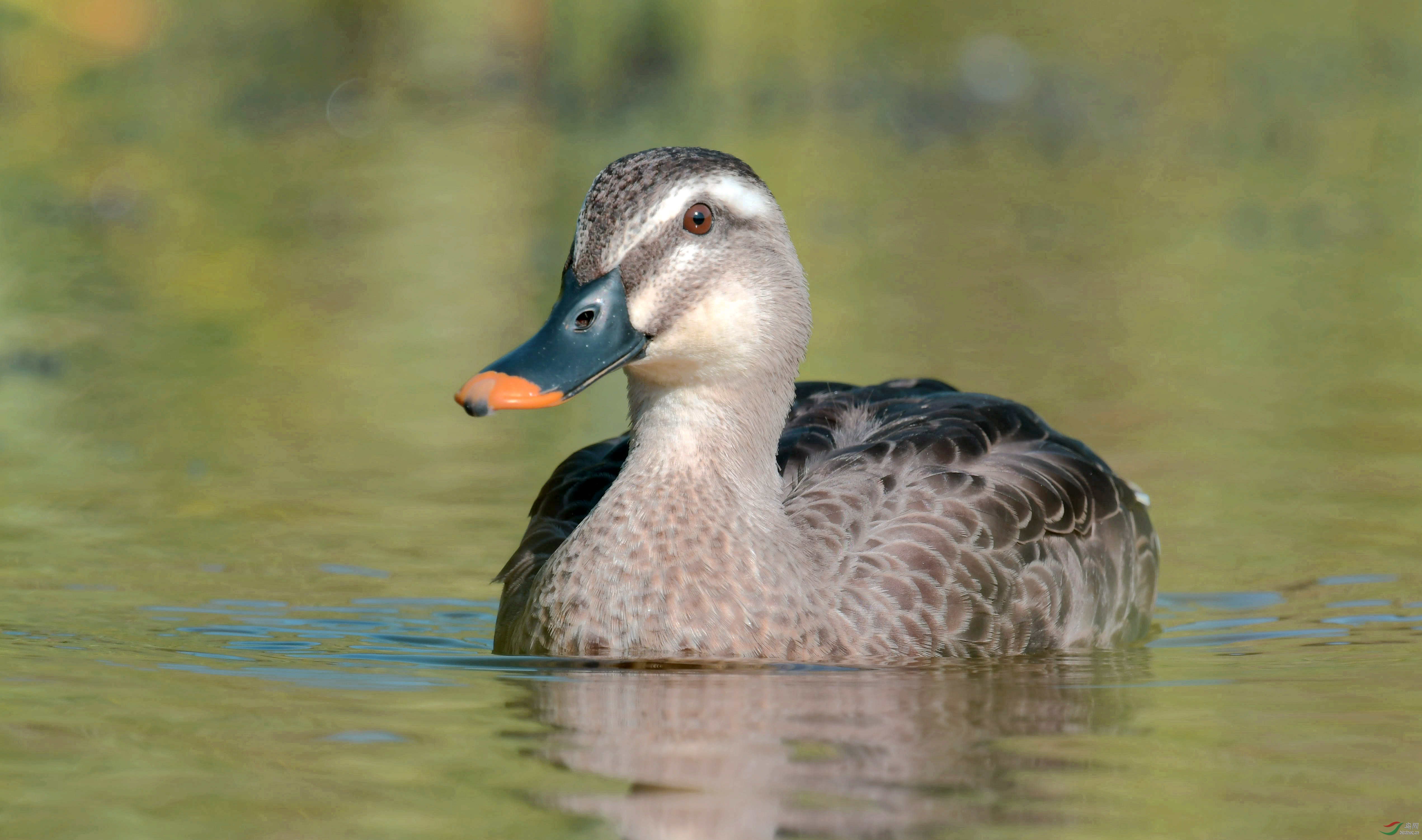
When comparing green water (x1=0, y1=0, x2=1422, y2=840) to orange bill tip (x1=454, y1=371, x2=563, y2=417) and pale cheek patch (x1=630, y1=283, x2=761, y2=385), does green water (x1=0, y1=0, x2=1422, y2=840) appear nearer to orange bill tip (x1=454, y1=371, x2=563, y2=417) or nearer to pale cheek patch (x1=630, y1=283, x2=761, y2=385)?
orange bill tip (x1=454, y1=371, x2=563, y2=417)

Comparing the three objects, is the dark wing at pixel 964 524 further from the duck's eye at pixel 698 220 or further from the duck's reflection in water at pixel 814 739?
the duck's eye at pixel 698 220

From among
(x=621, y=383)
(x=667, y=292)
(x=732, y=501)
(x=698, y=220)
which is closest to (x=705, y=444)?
(x=732, y=501)

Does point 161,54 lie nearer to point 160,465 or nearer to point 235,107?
point 235,107

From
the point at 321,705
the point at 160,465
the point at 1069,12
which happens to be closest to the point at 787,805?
the point at 321,705

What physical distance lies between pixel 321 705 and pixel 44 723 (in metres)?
0.78

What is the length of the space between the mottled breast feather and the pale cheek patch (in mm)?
678

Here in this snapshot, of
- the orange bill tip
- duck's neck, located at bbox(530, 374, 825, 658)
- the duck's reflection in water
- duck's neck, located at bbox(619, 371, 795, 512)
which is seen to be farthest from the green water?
the orange bill tip

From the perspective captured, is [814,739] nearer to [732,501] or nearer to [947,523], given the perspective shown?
[732,501]

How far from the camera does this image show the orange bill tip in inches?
249

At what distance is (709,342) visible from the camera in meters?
7.01

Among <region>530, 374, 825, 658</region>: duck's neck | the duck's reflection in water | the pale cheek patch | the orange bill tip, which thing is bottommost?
the duck's reflection in water

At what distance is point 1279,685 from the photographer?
662 centimetres

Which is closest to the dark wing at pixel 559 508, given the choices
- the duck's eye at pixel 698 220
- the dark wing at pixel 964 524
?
the dark wing at pixel 964 524

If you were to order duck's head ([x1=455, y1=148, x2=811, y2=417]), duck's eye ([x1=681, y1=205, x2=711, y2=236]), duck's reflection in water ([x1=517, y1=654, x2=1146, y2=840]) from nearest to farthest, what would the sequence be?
duck's reflection in water ([x1=517, y1=654, x2=1146, y2=840]) → duck's head ([x1=455, y1=148, x2=811, y2=417]) → duck's eye ([x1=681, y1=205, x2=711, y2=236])
